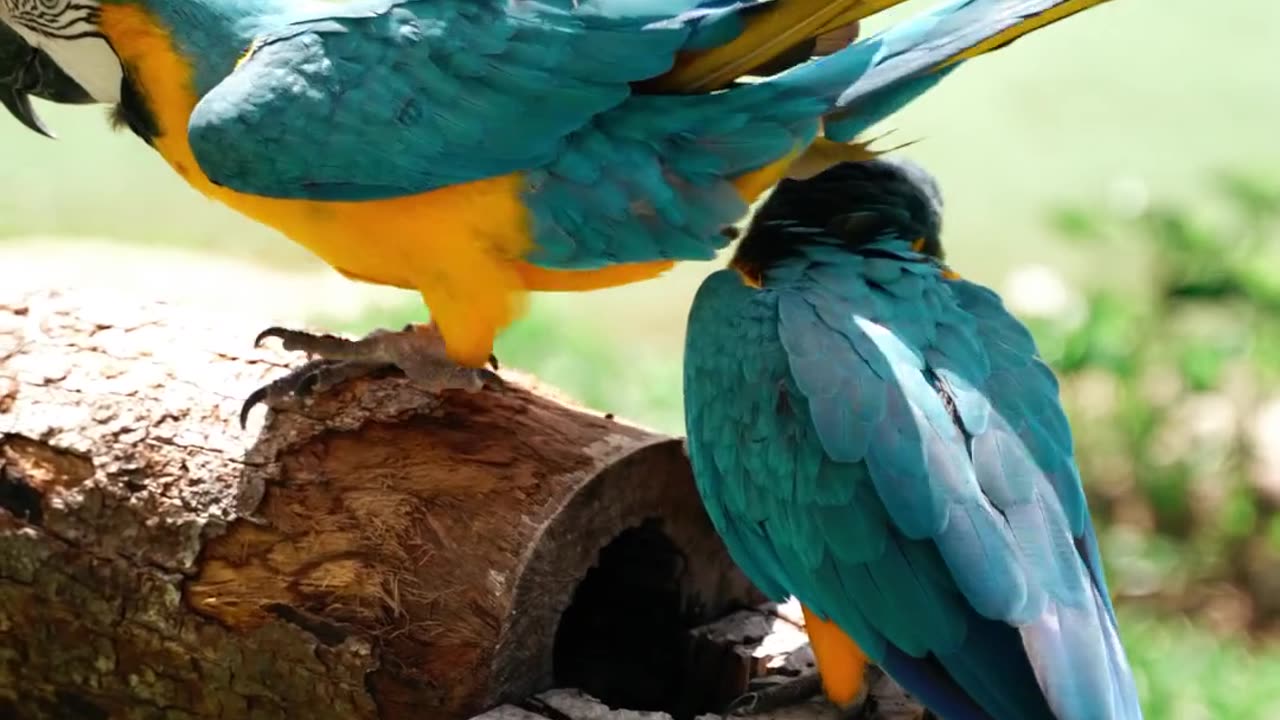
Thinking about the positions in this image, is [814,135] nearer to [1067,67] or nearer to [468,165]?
[468,165]

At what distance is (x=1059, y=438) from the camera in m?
1.36

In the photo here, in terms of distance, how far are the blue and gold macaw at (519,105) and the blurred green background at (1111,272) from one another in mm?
395

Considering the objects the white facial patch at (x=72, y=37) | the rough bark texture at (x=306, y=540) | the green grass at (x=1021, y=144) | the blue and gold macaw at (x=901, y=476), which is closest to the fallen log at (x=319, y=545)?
the rough bark texture at (x=306, y=540)

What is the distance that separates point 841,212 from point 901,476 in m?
0.37

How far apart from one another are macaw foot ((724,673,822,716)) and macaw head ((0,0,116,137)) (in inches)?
38.9

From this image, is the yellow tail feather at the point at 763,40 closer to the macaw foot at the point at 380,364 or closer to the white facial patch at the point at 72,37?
the macaw foot at the point at 380,364

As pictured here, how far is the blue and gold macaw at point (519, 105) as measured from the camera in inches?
53.9

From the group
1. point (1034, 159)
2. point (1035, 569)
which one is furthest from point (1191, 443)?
point (1035, 569)

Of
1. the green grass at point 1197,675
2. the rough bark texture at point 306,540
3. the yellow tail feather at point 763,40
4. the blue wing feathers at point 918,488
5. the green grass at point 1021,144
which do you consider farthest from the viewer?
the green grass at point 1021,144

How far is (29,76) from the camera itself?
1.57m

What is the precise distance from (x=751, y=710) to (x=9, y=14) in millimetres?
1141

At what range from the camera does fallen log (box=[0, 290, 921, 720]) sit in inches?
56.8

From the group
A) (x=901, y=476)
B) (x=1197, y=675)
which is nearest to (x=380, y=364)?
(x=901, y=476)

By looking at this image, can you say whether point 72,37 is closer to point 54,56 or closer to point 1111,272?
point 54,56
